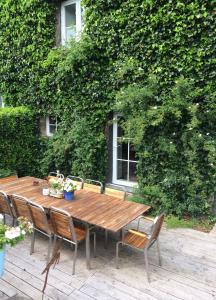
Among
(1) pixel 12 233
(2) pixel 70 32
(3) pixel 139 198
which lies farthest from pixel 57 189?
(2) pixel 70 32

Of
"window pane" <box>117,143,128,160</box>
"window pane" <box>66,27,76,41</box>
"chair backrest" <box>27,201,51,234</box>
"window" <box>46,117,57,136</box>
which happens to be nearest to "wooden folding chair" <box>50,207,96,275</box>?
"chair backrest" <box>27,201,51,234</box>

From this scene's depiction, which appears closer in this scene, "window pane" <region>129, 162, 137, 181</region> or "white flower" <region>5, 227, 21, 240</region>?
"white flower" <region>5, 227, 21, 240</region>

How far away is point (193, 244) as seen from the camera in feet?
14.6

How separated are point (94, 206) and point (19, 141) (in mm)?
4029

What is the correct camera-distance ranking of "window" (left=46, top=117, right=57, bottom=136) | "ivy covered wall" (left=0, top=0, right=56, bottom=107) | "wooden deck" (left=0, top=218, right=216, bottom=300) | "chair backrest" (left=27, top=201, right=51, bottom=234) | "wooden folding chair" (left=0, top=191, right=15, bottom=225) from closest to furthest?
"wooden deck" (left=0, top=218, right=216, bottom=300) → "chair backrest" (left=27, top=201, right=51, bottom=234) → "wooden folding chair" (left=0, top=191, right=15, bottom=225) → "ivy covered wall" (left=0, top=0, right=56, bottom=107) → "window" (left=46, top=117, right=57, bottom=136)

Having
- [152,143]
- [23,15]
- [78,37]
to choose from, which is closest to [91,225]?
[152,143]

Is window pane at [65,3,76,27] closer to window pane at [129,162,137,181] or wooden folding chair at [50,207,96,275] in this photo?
window pane at [129,162,137,181]

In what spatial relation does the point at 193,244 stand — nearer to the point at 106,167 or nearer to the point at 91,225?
the point at 91,225

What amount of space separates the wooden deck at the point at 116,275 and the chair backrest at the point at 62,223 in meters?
0.46

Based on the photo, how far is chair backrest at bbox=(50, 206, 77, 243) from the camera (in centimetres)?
350

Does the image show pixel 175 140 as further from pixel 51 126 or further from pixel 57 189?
pixel 51 126

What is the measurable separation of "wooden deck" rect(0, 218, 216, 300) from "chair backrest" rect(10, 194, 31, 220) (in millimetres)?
542

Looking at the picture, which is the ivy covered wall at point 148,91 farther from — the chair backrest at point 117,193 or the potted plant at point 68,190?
the potted plant at point 68,190

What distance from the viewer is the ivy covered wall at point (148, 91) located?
16.5 feet
